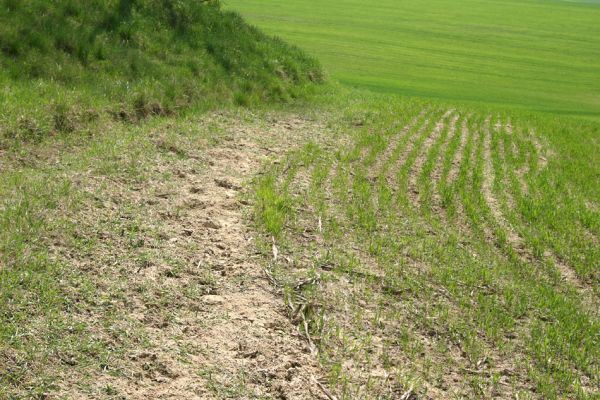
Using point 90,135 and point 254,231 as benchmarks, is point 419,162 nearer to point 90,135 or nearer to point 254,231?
point 254,231

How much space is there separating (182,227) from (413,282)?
9.02 feet

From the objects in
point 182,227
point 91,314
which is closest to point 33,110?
point 182,227

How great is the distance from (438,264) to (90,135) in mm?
5571

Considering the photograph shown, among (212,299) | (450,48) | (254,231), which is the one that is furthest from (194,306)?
(450,48)

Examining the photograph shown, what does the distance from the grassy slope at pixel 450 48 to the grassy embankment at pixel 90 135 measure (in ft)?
32.8

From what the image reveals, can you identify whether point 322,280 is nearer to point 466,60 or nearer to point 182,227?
point 182,227

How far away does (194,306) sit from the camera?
263 inches

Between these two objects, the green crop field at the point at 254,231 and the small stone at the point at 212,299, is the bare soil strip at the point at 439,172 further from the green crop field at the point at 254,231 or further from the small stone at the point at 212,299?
the small stone at the point at 212,299

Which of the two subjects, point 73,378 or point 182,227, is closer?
point 73,378

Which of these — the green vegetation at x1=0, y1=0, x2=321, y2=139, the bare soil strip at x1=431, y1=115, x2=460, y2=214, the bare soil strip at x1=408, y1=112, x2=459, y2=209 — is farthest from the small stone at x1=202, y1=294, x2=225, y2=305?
the bare soil strip at x1=431, y1=115, x2=460, y2=214


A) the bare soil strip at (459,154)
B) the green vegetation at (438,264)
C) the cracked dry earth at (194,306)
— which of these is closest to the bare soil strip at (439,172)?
the green vegetation at (438,264)

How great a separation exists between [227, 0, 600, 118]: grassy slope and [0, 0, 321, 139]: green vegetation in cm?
889

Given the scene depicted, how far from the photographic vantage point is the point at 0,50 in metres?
12.0

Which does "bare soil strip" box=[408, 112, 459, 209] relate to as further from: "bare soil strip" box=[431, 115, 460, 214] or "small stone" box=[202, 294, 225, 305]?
"small stone" box=[202, 294, 225, 305]
